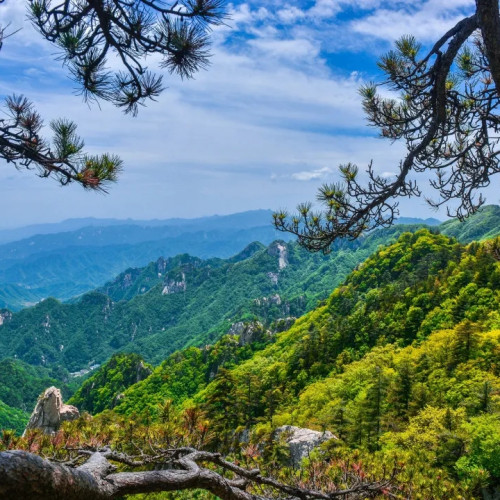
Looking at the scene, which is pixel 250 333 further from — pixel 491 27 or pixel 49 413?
pixel 491 27

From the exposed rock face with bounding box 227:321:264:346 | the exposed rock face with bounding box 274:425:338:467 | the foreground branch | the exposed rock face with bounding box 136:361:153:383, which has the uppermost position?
the foreground branch

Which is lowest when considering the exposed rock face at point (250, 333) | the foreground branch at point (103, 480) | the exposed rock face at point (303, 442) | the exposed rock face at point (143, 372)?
the exposed rock face at point (143, 372)

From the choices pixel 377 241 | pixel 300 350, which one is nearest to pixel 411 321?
pixel 300 350

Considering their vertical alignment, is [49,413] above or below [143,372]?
above

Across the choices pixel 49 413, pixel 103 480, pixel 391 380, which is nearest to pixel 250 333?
pixel 49 413

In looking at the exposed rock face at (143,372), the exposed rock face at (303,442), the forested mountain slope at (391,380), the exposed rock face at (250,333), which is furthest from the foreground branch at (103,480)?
the exposed rock face at (143,372)

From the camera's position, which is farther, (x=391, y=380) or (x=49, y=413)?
(x=49, y=413)

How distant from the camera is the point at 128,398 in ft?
234

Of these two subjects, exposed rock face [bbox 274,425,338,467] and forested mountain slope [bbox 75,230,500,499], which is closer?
forested mountain slope [bbox 75,230,500,499]

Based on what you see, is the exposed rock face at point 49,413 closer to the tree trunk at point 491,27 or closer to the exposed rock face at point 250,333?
the exposed rock face at point 250,333

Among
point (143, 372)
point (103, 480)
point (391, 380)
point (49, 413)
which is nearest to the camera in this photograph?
point (103, 480)

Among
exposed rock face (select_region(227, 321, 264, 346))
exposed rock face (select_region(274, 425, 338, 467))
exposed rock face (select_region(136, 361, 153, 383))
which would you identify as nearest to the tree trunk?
exposed rock face (select_region(274, 425, 338, 467))

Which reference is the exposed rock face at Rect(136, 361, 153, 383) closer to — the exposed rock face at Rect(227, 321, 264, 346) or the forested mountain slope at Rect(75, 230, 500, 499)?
the forested mountain slope at Rect(75, 230, 500, 499)

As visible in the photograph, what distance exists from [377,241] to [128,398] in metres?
155
